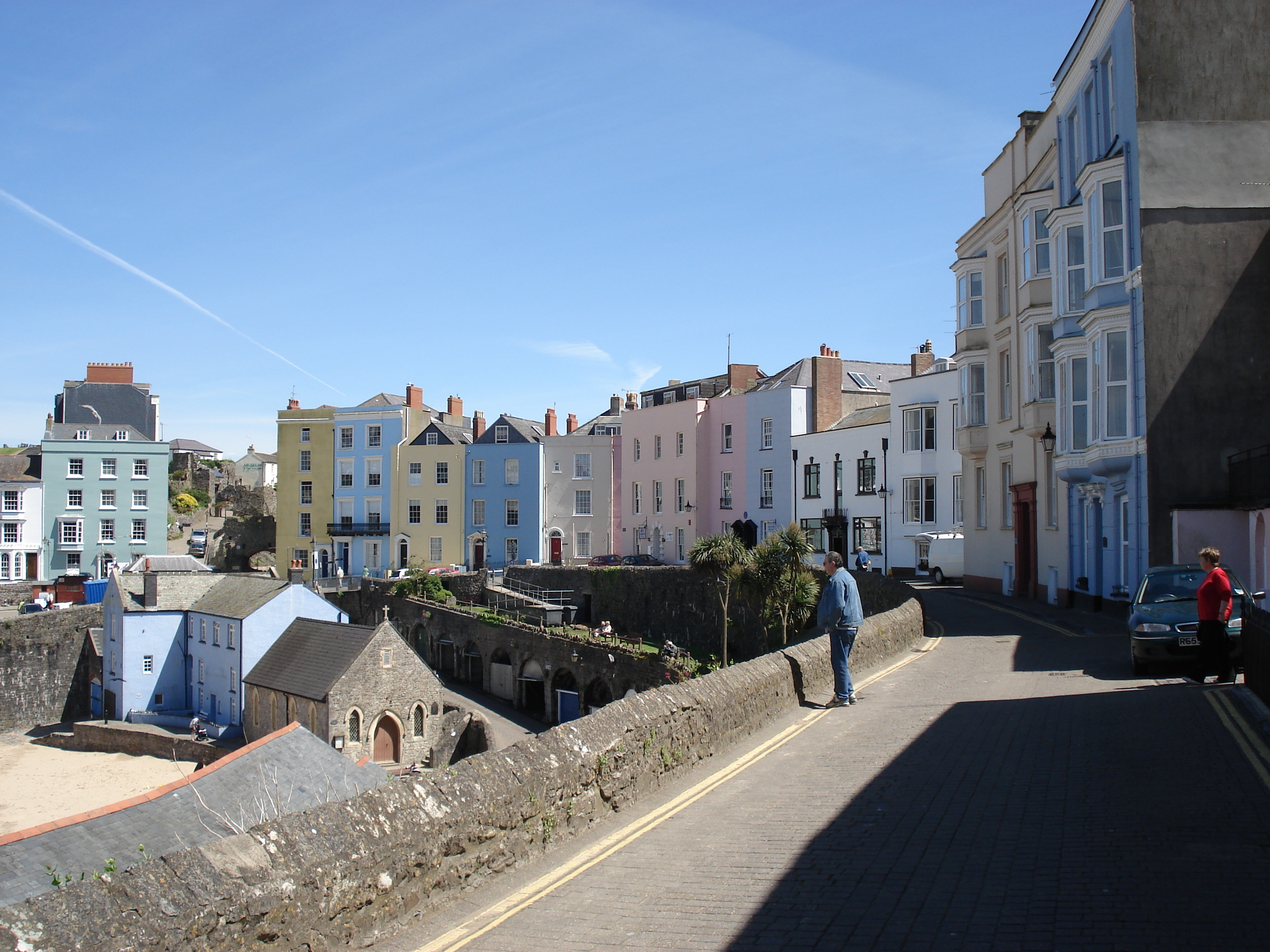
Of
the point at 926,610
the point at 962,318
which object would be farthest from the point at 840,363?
the point at 926,610

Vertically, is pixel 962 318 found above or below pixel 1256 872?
above

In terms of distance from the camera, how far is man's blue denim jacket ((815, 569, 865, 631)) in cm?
1162

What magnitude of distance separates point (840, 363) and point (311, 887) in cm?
4943

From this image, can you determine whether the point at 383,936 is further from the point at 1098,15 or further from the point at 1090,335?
the point at 1098,15

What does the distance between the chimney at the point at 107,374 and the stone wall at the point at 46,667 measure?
28.3 meters

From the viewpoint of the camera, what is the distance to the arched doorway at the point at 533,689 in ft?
131

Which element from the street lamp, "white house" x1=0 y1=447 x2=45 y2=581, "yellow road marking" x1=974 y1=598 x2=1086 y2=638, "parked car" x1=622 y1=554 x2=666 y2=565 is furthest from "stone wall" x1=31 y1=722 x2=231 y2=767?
the street lamp

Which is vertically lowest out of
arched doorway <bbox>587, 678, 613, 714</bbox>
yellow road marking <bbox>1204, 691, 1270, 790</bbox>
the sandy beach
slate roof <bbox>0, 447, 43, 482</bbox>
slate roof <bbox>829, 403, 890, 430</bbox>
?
the sandy beach

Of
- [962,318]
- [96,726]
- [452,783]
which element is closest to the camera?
[452,783]

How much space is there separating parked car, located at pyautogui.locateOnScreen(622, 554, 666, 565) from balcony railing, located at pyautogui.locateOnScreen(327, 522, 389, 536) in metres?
18.5

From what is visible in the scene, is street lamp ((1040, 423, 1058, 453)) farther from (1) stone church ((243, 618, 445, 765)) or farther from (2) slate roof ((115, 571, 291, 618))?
(2) slate roof ((115, 571, 291, 618))

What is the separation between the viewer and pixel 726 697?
9.98 m

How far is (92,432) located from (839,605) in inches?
2780

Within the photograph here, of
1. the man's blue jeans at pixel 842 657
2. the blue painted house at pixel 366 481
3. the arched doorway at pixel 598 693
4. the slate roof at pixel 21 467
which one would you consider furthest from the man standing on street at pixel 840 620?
the slate roof at pixel 21 467
